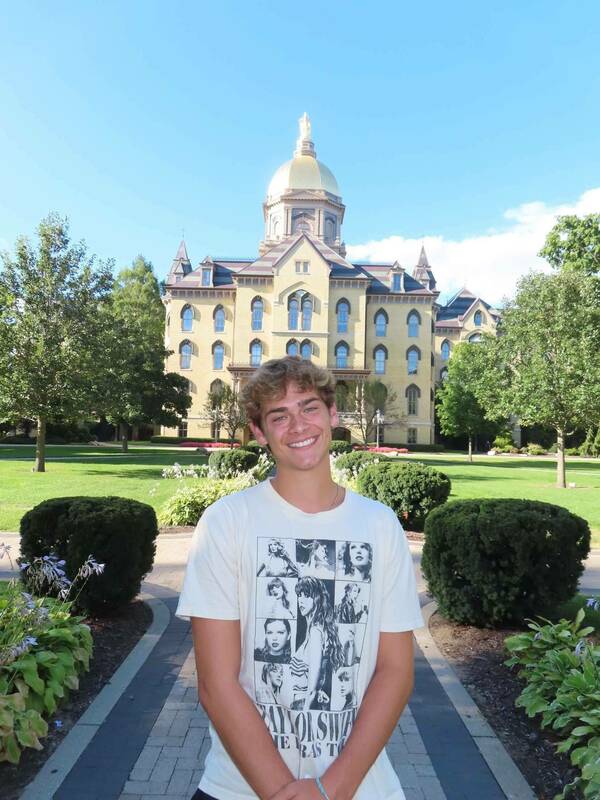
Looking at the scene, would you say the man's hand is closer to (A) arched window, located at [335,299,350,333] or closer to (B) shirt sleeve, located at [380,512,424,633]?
(B) shirt sleeve, located at [380,512,424,633]

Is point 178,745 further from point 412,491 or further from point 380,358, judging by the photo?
point 380,358

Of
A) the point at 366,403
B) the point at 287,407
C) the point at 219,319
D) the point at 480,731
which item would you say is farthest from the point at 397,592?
the point at 219,319

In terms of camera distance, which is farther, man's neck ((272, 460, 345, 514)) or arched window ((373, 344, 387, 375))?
arched window ((373, 344, 387, 375))

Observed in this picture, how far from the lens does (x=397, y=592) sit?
6.54 feet

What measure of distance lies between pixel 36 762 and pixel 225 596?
257 cm

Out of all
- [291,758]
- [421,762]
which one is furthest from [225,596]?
[421,762]

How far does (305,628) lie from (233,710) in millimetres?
302

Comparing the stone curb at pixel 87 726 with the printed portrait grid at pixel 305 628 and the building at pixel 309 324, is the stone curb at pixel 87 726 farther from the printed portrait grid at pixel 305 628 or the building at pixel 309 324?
the building at pixel 309 324

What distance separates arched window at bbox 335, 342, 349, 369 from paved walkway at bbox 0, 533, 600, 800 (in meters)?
54.7

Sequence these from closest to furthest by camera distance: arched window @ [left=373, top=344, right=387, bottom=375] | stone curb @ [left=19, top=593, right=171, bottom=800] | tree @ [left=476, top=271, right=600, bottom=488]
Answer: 1. stone curb @ [left=19, top=593, right=171, bottom=800]
2. tree @ [left=476, top=271, right=600, bottom=488]
3. arched window @ [left=373, top=344, right=387, bottom=375]

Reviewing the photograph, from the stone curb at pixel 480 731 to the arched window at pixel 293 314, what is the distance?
175 feet

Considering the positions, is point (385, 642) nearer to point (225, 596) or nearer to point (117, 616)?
point (225, 596)

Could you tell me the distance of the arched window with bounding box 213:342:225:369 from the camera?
60219 millimetres

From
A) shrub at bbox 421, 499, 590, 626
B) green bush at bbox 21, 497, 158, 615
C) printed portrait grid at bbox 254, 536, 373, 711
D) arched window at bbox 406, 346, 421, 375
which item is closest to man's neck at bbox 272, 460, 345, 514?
printed portrait grid at bbox 254, 536, 373, 711
